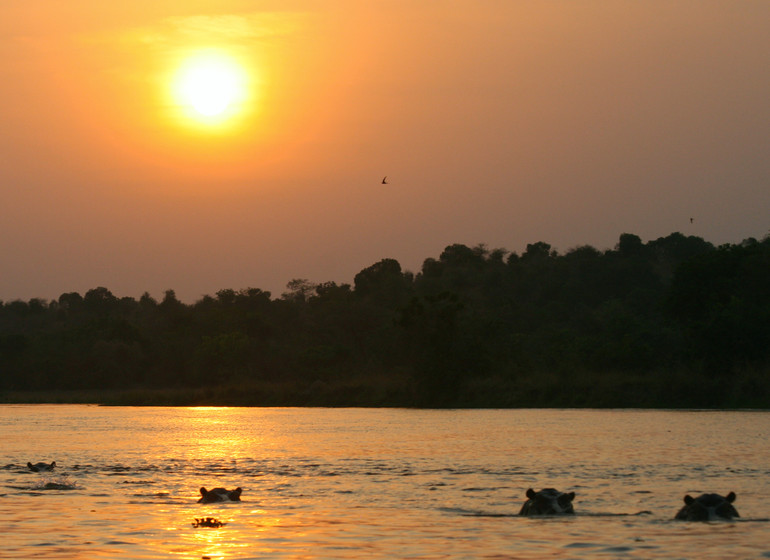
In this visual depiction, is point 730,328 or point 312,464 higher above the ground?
point 730,328

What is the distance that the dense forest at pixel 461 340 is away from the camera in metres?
77.7

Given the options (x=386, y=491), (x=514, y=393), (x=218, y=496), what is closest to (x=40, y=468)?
(x=218, y=496)

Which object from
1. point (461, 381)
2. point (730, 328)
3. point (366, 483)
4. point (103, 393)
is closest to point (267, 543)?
point (366, 483)

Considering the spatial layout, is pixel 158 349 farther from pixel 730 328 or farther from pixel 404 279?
pixel 730 328

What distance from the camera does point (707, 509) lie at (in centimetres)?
1972

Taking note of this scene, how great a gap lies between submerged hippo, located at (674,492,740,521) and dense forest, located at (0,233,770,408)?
52374mm

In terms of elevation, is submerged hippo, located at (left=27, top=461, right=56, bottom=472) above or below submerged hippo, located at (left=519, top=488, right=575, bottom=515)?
above

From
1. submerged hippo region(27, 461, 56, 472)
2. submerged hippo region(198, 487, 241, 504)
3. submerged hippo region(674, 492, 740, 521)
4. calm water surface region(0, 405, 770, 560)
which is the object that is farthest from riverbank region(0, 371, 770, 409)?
submerged hippo region(198, 487, 241, 504)

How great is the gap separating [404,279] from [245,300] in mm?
22182

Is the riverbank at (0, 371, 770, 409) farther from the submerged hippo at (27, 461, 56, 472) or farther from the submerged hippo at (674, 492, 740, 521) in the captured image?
the submerged hippo at (674, 492, 740, 521)

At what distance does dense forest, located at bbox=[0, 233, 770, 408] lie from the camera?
255ft

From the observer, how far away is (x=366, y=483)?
89.0 feet

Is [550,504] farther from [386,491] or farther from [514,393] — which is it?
[514,393]

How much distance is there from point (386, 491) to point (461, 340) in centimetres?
6419
